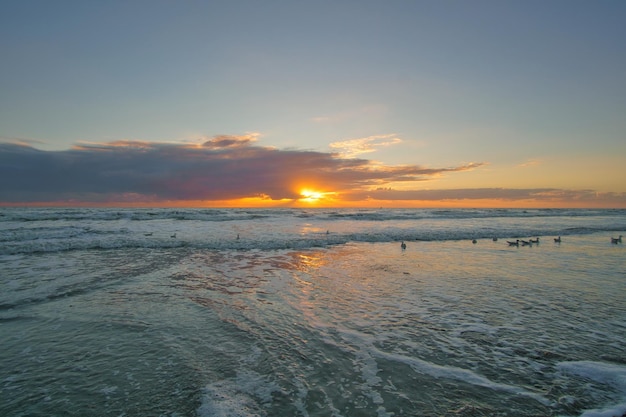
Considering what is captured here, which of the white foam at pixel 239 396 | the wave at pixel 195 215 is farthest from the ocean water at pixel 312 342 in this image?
the wave at pixel 195 215

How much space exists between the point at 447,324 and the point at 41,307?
Answer: 9.97 meters

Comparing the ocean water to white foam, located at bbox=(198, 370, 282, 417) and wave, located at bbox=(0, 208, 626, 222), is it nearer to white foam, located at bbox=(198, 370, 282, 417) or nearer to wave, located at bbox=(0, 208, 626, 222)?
white foam, located at bbox=(198, 370, 282, 417)

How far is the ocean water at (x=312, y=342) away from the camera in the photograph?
4324mm

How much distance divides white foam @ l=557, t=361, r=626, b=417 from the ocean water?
1.0 inches

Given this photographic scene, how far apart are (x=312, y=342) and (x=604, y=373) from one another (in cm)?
471

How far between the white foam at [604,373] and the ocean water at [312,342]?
26mm

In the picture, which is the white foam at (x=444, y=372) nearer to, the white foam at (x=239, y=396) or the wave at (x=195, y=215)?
the white foam at (x=239, y=396)

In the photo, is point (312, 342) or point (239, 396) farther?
point (312, 342)

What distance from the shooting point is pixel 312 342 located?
20.1 feet

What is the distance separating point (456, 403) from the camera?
423 centimetres

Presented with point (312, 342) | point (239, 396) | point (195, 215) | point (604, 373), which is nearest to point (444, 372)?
point (312, 342)

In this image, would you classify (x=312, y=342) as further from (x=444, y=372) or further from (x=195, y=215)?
(x=195, y=215)

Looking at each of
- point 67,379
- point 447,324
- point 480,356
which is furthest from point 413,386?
point 67,379

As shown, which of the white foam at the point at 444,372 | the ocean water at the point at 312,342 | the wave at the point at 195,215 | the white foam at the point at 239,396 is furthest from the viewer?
the wave at the point at 195,215
